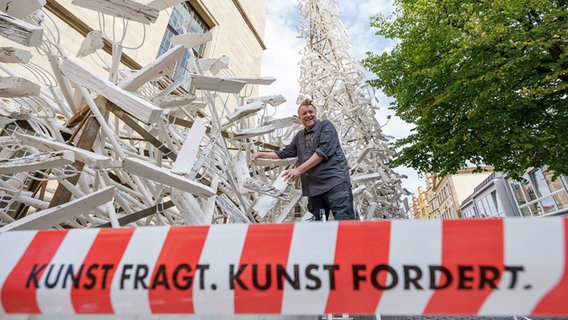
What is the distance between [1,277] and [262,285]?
3.26 feet

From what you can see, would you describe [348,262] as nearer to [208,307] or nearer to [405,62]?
[208,307]

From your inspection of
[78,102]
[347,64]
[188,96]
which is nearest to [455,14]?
[347,64]

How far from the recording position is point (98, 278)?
38.3 inches

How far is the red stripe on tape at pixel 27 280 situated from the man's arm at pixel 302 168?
170 centimetres

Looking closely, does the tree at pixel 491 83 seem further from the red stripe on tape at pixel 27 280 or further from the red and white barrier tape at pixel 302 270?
the red stripe on tape at pixel 27 280

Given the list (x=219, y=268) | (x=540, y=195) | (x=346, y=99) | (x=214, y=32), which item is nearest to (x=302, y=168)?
(x=219, y=268)

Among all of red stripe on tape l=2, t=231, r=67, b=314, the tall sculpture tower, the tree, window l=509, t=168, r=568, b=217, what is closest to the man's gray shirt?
the tall sculpture tower

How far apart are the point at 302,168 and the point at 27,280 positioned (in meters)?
1.92

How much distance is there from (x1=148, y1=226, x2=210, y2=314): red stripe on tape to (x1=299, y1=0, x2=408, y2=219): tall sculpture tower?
3.44 meters

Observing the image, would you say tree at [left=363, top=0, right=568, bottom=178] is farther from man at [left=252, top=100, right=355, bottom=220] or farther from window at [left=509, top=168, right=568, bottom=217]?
window at [left=509, top=168, right=568, bottom=217]

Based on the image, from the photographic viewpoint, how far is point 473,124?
22.1 ft

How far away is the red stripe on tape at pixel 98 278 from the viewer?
957 millimetres

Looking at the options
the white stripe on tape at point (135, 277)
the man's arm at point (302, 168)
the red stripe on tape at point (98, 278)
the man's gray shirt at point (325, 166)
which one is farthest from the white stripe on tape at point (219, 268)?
the man's gray shirt at point (325, 166)

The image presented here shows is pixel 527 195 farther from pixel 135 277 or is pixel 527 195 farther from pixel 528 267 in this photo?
pixel 135 277
